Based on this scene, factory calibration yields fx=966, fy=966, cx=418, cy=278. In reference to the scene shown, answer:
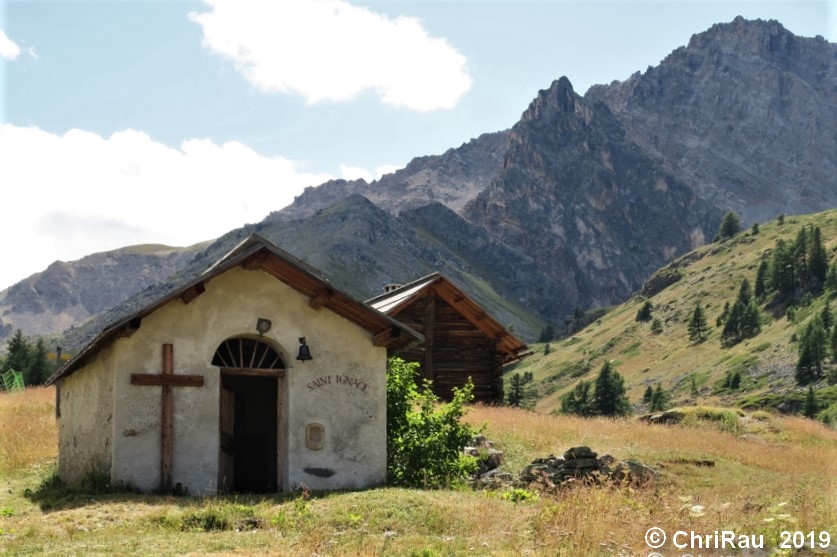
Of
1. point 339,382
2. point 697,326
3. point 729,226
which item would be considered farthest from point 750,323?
point 339,382

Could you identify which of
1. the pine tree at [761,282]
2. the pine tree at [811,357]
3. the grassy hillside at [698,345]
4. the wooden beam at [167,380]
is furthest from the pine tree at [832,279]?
the wooden beam at [167,380]

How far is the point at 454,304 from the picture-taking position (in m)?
37.8

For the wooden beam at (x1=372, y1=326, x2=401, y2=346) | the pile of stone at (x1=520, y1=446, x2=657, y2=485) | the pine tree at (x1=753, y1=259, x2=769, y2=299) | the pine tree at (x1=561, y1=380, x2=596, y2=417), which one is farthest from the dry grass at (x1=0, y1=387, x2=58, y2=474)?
the pine tree at (x1=753, y1=259, x2=769, y2=299)

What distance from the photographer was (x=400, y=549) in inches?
495

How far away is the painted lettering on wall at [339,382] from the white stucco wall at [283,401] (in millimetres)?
21

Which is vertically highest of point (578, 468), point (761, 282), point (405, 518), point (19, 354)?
point (761, 282)

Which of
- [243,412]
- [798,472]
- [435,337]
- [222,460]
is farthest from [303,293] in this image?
[435,337]

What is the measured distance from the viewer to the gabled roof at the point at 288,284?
18.3 metres

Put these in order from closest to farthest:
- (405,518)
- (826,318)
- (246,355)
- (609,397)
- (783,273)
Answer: (405,518) → (246,355) → (609,397) → (826,318) → (783,273)

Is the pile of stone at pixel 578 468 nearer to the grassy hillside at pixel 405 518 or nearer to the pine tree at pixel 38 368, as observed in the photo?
the grassy hillside at pixel 405 518

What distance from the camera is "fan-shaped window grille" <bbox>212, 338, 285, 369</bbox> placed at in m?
19.7

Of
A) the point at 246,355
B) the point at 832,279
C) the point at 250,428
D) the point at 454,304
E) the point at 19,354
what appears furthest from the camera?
the point at 832,279

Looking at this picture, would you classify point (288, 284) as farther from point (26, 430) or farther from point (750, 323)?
point (750, 323)

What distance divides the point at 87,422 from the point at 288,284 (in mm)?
5388
